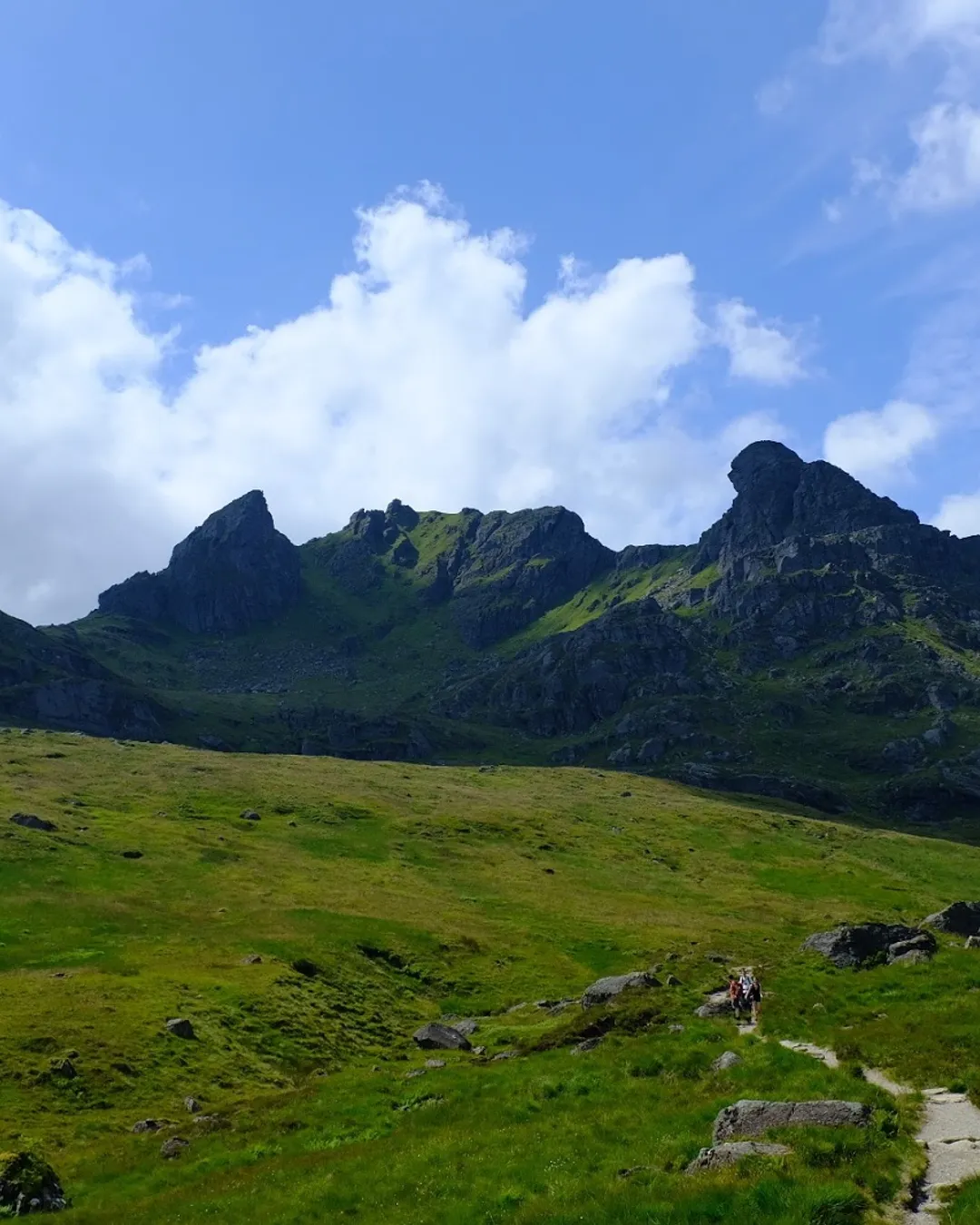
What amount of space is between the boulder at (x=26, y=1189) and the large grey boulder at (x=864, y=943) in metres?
37.1

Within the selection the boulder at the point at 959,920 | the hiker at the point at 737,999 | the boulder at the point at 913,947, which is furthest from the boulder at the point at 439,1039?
the boulder at the point at 959,920

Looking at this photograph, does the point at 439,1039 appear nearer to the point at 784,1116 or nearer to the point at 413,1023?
the point at 413,1023

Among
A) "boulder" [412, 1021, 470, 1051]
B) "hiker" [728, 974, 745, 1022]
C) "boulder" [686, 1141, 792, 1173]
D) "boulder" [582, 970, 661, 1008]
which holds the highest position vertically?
"boulder" [686, 1141, 792, 1173]

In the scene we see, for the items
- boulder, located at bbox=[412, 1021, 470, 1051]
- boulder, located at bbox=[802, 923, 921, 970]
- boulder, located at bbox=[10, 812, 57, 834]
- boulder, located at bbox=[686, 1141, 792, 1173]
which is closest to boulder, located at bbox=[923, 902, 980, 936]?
boulder, located at bbox=[802, 923, 921, 970]

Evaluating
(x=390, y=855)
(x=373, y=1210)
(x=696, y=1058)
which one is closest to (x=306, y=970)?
(x=696, y=1058)

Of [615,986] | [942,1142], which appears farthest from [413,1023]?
Answer: [942,1142]

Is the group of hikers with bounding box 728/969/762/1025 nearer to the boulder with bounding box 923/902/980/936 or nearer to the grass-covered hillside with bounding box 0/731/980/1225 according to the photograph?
the grass-covered hillside with bounding box 0/731/980/1225

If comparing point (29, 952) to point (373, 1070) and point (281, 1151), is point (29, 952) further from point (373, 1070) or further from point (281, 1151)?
point (281, 1151)

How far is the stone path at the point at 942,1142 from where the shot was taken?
15.8 meters

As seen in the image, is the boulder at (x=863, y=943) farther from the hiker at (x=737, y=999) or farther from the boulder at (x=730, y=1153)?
the boulder at (x=730, y=1153)

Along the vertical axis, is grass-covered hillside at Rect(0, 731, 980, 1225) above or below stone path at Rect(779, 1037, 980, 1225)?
below

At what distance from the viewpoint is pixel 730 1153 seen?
1778 cm

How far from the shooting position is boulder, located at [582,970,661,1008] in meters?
47.1

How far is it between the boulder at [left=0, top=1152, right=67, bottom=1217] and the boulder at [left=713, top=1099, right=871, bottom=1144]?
68.9 ft
